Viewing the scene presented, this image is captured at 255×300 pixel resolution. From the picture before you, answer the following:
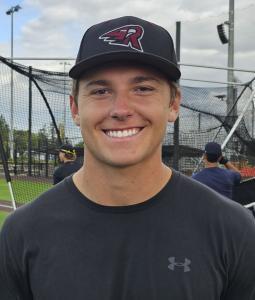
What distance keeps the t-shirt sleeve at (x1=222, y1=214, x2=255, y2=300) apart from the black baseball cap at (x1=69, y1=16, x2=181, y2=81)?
0.56m

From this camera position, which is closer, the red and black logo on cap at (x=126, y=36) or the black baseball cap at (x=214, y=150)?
the red and black logo on cap at (x=126, y=36)

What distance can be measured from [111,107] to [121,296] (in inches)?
22.6

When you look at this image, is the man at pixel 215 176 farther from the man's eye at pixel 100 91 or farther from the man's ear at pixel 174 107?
the man's eye at pixel 100 91

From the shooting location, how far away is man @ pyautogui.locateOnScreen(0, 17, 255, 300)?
5.01ft

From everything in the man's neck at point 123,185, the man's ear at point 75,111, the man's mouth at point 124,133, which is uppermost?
the man's ear at point 75,111

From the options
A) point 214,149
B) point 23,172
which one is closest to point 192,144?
point 214,149

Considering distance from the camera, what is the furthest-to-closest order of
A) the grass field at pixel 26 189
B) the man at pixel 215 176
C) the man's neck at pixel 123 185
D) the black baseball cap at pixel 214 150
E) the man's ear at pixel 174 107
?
the grass field at pixel 26 189, the black baseball cap at pixel 214 150, the man at pixel 215 176, the man's ear at pixel 174 107, the man's neck at pixel 123 185

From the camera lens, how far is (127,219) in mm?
1580

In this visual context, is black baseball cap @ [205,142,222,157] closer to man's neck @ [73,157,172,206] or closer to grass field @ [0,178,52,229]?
grass field @ [0,178,52,229]

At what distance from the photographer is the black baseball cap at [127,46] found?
5.10 feet

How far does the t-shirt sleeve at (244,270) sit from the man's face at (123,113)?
1.33ft

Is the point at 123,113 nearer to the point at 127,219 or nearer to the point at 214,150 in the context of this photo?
the point at 127,219

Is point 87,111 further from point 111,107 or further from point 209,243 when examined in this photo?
point 209,243

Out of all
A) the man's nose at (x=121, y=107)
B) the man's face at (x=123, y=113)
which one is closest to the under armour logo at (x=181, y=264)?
the man's face at (x=123, y=113)
